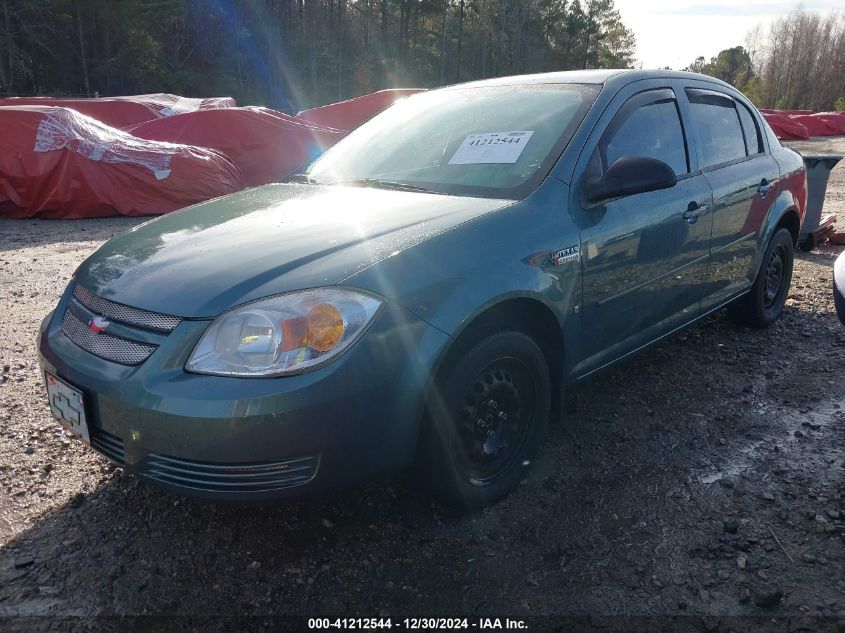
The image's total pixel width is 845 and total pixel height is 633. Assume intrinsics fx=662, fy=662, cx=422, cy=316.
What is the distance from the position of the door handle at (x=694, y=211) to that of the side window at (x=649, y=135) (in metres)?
0.19

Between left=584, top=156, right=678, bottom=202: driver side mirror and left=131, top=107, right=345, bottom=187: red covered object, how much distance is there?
29.2 feet

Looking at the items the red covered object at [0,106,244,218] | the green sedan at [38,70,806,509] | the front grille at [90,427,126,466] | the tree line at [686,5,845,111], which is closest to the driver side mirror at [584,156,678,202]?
the green sedan at [38,70,806,509]

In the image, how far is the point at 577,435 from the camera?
3215mm

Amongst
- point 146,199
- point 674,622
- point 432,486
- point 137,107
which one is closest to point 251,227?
point 432,486

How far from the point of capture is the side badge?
8.46 ft

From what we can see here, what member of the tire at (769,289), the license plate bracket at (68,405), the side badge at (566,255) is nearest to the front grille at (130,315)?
the license plate bracket at (68,405)

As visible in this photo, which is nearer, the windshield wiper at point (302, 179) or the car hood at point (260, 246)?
the car hood at point (260, 246)

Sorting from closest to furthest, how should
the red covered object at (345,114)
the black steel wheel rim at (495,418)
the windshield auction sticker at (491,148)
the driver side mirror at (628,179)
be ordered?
the black steel wheel rim at (495,418) < the driver side mirror at (628,179) < the windshield auction sticker at (491,148) < the red covered object at (345,114)

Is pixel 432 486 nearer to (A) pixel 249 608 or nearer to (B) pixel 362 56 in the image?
(A) pixel 249 608

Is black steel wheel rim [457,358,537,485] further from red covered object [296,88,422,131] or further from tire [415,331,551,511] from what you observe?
red covered object [296,88,422,131]

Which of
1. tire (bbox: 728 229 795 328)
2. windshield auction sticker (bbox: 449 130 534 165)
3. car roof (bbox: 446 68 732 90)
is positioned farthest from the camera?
tire (bbox: 728 229 795 328)

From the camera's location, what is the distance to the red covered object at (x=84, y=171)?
911 centimetres

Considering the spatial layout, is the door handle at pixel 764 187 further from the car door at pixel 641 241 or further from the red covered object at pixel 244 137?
the red covered object at pixel 244 137

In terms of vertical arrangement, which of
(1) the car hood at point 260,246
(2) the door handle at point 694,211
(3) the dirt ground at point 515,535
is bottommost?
(3) the dirt ground at point 515,535
